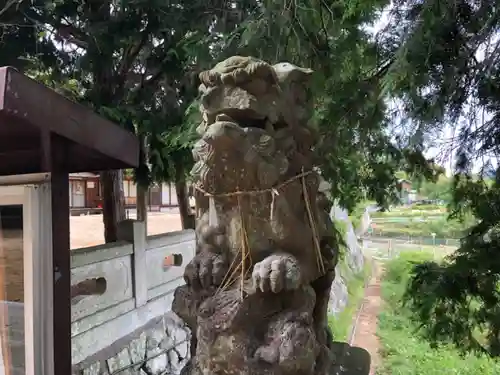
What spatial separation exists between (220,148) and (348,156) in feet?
6.80

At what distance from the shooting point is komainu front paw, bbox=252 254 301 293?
1.42 metres

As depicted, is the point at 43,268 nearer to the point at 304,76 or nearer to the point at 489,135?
the point at 304,76

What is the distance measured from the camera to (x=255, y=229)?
154 centimetres

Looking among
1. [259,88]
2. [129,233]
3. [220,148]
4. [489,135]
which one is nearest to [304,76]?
[259,88]

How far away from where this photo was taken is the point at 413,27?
6.75ft

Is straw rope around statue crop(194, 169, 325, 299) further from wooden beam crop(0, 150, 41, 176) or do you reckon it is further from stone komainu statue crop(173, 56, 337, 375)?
wooden beam crop(0, 150, 41, 176)

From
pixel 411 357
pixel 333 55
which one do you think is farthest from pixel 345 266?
pixel 333 55

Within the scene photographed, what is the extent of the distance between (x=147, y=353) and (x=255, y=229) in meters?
3.11

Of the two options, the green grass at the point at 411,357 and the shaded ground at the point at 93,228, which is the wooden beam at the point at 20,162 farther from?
the shaded ground at the point at 93,228

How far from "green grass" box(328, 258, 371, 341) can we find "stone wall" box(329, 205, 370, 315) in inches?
3.0

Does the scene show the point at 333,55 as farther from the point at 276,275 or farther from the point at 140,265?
the point at 140,265

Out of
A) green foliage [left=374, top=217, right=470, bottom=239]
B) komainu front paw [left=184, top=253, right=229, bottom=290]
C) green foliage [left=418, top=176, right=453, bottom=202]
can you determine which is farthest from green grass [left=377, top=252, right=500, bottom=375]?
komainu front paw [left=184, top=253, right=229, bottom=290]

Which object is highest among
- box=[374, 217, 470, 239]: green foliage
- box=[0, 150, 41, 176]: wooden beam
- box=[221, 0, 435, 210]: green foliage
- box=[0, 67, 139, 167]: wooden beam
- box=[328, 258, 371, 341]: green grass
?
box=[221, 0, 435, 210]: green foliage

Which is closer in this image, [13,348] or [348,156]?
[13,348]
